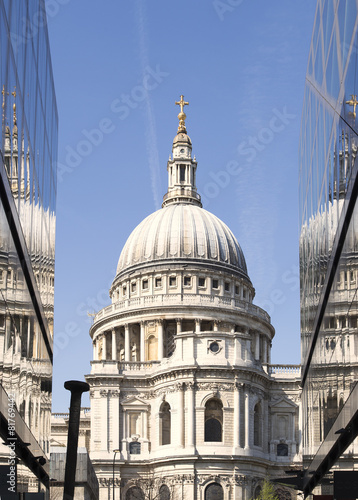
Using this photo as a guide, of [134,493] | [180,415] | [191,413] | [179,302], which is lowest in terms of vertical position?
[134,493]

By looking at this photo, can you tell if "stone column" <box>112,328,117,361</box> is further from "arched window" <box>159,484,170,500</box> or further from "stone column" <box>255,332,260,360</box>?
"arched window" <box>159,484,170,500</box>

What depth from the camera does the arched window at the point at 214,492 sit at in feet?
301

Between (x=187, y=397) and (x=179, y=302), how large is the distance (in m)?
19.2

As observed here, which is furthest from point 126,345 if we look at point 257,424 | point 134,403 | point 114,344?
point 257,424

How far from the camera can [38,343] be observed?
27922mm

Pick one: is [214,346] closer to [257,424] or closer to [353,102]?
[257,424]

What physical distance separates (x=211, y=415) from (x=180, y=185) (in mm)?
44033

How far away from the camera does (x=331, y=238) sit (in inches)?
976

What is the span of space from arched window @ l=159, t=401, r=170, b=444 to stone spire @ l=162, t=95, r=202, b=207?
126 ft

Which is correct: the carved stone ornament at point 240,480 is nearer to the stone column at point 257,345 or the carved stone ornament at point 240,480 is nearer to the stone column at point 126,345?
the stone column at point 257,345

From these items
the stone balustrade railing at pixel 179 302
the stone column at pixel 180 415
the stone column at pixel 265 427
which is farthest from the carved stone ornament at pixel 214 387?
the stone balustrade railing at pixel 179 302

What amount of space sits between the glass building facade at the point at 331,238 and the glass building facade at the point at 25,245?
22.4 feet

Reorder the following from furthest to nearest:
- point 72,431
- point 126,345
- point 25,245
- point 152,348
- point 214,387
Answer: point 126,345 < point 152,348 < point 214,387 < point 25,245 < point 72,431

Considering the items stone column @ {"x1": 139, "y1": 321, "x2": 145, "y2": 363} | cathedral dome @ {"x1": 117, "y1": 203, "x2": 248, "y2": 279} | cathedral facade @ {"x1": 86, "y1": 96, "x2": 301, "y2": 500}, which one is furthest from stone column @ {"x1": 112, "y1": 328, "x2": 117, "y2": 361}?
cathedral dome @ {"x1": 117, "y1": 203, "x2": 248, "y2": 279}
